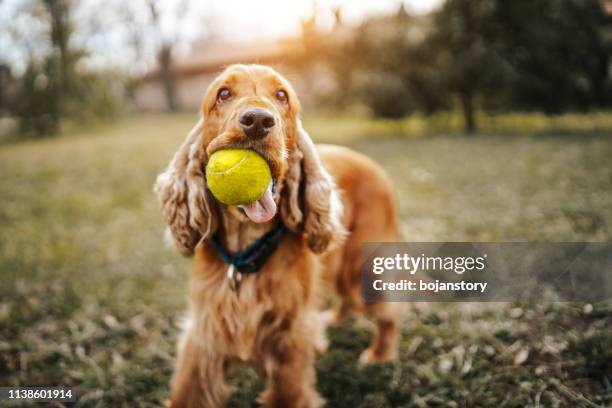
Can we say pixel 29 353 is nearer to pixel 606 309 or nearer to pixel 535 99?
pixel 606 309

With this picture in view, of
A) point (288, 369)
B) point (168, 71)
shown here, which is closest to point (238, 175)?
point (288, 369)

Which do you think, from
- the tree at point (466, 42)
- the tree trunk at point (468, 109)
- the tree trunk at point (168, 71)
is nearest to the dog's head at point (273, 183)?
the tree at point (466, 42)

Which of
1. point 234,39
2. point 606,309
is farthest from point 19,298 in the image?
point 234,39

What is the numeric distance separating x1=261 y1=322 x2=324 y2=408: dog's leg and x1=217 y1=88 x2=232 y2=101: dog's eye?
1071mm

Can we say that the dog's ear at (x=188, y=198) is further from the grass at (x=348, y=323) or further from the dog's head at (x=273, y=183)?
the grass at (x=348, y=323)

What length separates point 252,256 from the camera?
1978 mm

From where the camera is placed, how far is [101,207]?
5.57 metres

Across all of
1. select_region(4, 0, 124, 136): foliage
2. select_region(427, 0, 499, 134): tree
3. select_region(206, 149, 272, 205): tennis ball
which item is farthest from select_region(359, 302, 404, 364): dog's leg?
select_region(4, 0, 124, 136): foliage

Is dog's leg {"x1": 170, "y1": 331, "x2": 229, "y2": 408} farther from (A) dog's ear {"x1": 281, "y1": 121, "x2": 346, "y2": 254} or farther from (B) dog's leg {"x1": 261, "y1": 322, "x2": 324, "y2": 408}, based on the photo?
(A) dog's ear {"x1": 281, "y1": 121, "x2": 346, "y2": 254}

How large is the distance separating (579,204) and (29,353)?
5.08m

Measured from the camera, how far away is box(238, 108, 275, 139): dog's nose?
164cm

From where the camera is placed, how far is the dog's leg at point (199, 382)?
202cm

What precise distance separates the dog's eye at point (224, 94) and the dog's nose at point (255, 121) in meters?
0.32

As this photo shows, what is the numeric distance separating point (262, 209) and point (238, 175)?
0.20m
